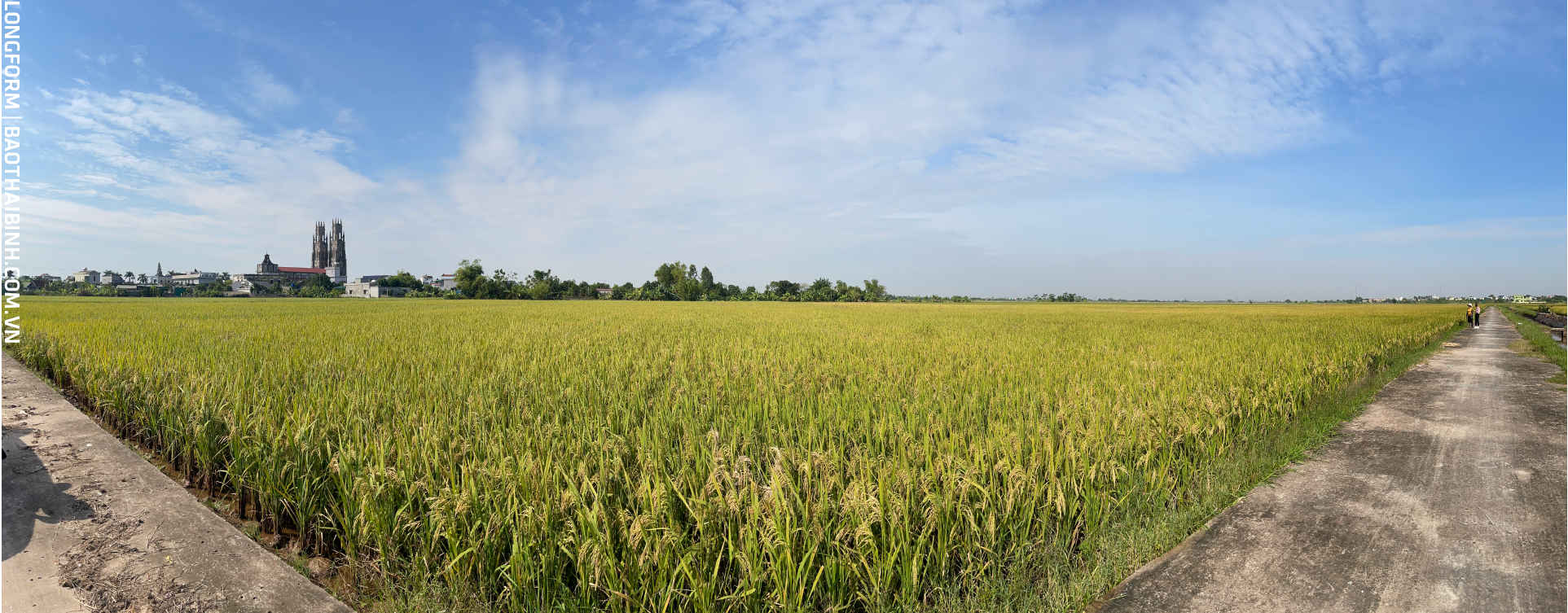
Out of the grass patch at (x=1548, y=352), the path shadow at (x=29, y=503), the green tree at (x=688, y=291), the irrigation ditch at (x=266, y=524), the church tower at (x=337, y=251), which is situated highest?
the church tower at (x=337, y=251)

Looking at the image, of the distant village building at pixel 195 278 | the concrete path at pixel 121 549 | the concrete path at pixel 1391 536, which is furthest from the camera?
the distant village building at pixel 195 278

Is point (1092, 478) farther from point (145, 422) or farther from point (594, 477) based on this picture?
point (145, 422)

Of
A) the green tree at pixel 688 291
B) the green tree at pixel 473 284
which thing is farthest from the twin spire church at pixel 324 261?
the green tree at pixel 688 291

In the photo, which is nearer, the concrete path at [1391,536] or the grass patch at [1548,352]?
the concrete path at [1391,536]

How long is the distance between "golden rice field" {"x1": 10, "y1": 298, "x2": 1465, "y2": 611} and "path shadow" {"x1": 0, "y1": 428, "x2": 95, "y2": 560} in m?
0.63

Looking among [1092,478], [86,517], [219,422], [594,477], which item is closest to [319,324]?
[219,422]

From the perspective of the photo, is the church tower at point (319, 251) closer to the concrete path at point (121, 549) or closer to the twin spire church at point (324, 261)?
the twin spire church at point (324, 261)

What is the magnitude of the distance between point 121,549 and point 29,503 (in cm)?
129

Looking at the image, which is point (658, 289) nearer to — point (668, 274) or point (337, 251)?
point (668, 274)

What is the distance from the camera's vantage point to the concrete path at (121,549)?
2.62 meters

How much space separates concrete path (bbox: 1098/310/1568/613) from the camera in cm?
272

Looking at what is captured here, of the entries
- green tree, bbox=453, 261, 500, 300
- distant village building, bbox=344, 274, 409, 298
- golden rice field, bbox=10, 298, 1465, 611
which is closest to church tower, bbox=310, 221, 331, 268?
distant village building, bbox=344, 274, 409, 298

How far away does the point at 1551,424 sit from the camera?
239 inches

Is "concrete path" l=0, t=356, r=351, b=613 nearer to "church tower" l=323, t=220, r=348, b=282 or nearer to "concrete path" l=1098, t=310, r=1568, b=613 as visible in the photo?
"concrete path" l=1098, t=310, r=1568, b=613
